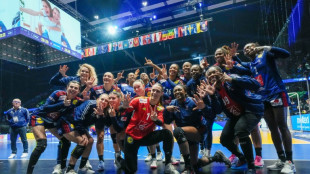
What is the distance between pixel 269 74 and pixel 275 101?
0.43m

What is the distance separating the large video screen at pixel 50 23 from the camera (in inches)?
348

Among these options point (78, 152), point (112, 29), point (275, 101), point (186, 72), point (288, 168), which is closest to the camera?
point (288, 168)

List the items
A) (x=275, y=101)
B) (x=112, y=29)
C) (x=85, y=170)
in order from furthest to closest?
(x=112, y=29)
(x=85, y=170)
(x=275, y=101)

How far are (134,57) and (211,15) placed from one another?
7040mm

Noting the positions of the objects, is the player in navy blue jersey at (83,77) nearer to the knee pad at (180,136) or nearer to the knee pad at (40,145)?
the knee pad at (40,145)

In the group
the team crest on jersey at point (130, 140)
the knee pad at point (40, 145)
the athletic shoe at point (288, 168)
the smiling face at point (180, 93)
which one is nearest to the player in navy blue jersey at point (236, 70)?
the athletic shoe at point (288, 168)

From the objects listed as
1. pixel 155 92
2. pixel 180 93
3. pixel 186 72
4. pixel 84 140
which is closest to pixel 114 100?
pixel 84 140

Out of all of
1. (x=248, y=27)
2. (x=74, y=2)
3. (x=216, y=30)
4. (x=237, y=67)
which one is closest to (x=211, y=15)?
(x=216, y=30)

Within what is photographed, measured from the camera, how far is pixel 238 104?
300cm

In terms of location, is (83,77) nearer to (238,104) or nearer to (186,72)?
(186,72)

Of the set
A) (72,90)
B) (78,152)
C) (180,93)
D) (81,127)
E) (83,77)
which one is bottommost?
(78,152)

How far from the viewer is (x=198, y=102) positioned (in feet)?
9.63

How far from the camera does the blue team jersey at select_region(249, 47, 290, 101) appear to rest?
3121 millimetres

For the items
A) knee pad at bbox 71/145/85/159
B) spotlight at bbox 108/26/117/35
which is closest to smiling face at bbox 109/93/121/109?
knee pad at bbox 71/145/85/159
